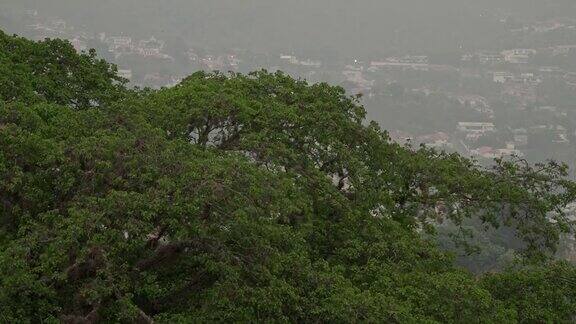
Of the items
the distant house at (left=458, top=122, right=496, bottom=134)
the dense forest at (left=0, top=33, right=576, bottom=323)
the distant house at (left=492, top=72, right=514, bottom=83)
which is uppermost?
the dense forest at (left=0, top=33, right=576, bottom=323)

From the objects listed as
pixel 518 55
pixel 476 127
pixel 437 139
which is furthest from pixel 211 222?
pixel 518 55

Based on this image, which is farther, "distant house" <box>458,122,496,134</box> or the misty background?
the misty background

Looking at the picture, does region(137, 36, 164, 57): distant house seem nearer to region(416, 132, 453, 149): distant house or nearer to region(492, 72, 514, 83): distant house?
region(416, 132, 453, 149): distant house

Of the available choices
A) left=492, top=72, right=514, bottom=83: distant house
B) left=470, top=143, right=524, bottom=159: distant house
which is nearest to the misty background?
left=492, top=72, right=514, bottom=83: distant house

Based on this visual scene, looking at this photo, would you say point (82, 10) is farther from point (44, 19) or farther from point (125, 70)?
point (125, 70)

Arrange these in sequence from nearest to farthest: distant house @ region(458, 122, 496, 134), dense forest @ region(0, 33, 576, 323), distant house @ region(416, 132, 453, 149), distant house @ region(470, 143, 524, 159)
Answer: dense forest @ region(0, 33, 576, 323)
distant house @ region(470, 143, 524, 159)
distant house @ region(416, 132, 453, 149)
distant house @ region(458, 122, 496, 134)

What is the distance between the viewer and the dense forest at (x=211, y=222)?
7.57 metres

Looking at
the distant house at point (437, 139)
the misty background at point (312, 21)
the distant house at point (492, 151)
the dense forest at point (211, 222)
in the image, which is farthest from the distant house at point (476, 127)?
the dense forest at point (211, 222)

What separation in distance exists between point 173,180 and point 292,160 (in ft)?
10.3

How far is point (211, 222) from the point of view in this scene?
8086mm

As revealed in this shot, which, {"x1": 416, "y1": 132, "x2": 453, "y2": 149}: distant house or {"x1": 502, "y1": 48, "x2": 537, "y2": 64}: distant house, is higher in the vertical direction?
{"x1": 502, "y1": 48, "x2": 537, "y2": 64}: distant house

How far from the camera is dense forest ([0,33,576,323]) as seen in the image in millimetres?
7566

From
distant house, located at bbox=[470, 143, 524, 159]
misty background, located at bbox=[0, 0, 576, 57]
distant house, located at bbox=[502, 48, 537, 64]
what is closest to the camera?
distant house, located at bbox=[470, 143, 524, 159]

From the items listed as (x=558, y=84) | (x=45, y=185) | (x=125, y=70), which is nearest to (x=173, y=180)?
(x=45, y=185)
